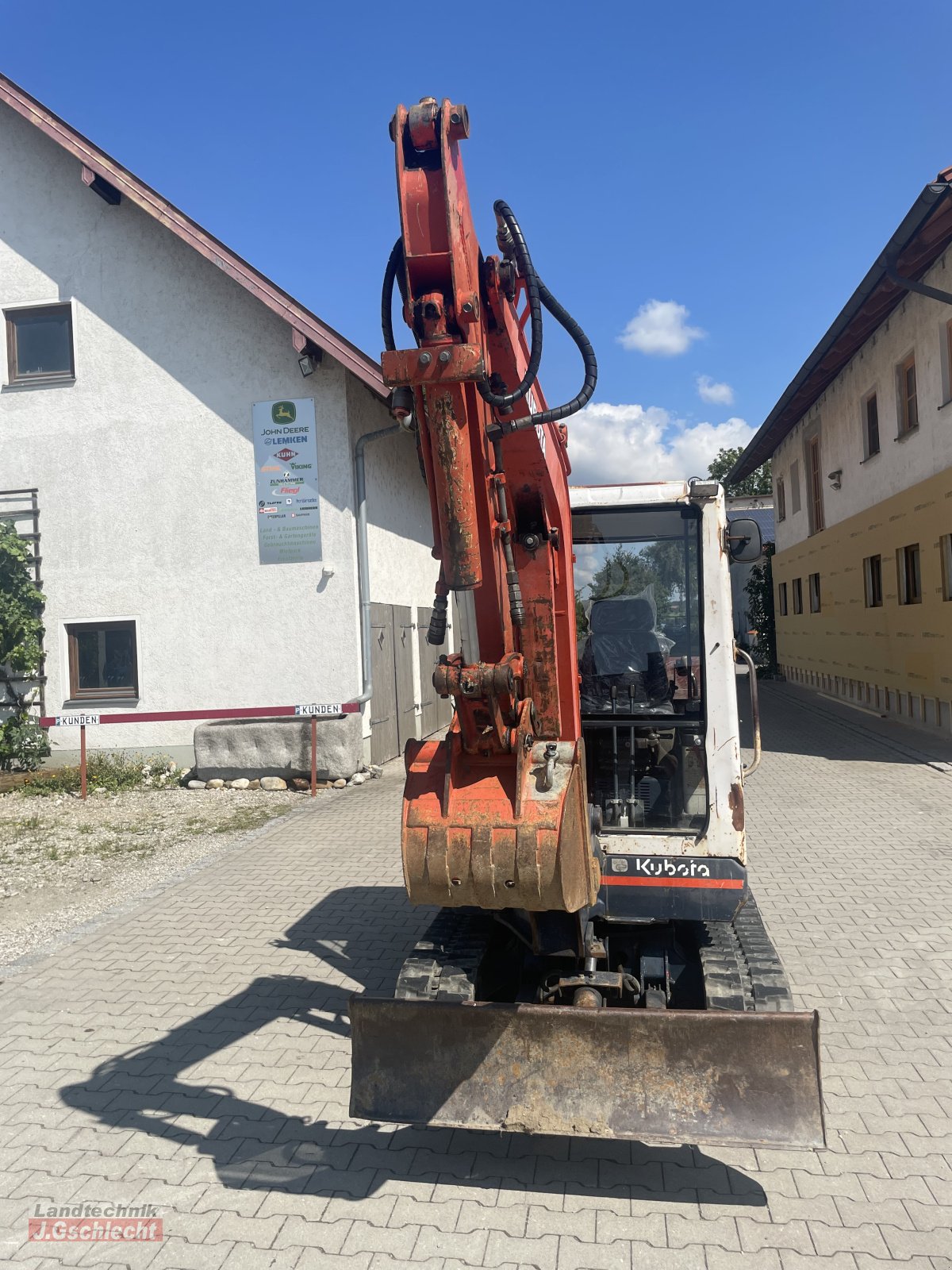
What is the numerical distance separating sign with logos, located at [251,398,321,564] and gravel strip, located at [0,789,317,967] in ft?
10.1

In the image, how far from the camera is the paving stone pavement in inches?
118

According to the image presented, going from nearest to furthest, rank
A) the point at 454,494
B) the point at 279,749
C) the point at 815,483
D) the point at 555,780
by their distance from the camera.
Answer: the point at 454,494 < the point at 555,780 < the point at 279,749 < the point at 815,483

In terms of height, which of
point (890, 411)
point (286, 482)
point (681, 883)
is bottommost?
point (681, 883)

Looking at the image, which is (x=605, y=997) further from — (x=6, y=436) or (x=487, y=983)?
(x=6, y=436)

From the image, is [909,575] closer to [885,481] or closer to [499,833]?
[885,481]

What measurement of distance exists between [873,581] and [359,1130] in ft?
50.5

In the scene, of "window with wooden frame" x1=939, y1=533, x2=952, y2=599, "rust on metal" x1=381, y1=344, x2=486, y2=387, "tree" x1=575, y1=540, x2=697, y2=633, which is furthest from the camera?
"window with wooden frame" x1=939, y1=533, x2=952, y2=599

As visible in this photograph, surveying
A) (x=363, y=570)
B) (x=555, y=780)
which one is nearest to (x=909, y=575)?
(x=363, y=570)

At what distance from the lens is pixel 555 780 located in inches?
117

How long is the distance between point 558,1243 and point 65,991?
348 cm

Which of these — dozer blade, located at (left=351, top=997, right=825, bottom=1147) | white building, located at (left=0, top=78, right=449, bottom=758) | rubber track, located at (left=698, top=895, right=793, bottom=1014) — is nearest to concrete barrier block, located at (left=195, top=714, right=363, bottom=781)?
white building, located at (left=0, top=78, right=449, bottom=758)

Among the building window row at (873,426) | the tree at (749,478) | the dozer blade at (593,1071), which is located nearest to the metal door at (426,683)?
the building window row at (873,426)

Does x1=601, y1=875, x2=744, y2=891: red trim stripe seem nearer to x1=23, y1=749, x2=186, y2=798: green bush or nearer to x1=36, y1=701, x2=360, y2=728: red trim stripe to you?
x1=36, y1=701, x2=360, y2=728: red trim stripe

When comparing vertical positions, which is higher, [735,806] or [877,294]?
[877,294]
